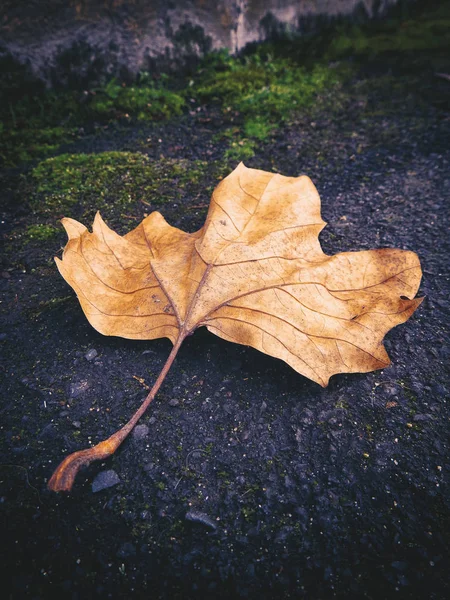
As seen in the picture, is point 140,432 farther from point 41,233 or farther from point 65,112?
point 65,112

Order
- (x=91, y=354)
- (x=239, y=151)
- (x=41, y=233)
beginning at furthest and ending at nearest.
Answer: (x=239, y=151) < (x=41, y=233) < (x=91, y=354)

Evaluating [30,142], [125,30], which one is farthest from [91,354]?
[125,30]

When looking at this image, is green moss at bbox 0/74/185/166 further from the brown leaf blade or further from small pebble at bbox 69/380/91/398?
small pebble at bbox 69/380/91/398

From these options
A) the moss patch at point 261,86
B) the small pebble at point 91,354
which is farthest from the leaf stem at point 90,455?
the moss patch at point 261,86

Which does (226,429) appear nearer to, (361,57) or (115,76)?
(115,76)

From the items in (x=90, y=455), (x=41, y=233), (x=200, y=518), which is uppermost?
(x=41, y=233)

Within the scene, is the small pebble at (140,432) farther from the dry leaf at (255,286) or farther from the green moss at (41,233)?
the green moss at (41,233)

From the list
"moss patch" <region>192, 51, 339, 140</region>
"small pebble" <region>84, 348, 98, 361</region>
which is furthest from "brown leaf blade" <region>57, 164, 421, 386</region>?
"moss patch" <region>192, 51, 339, 140</region>
